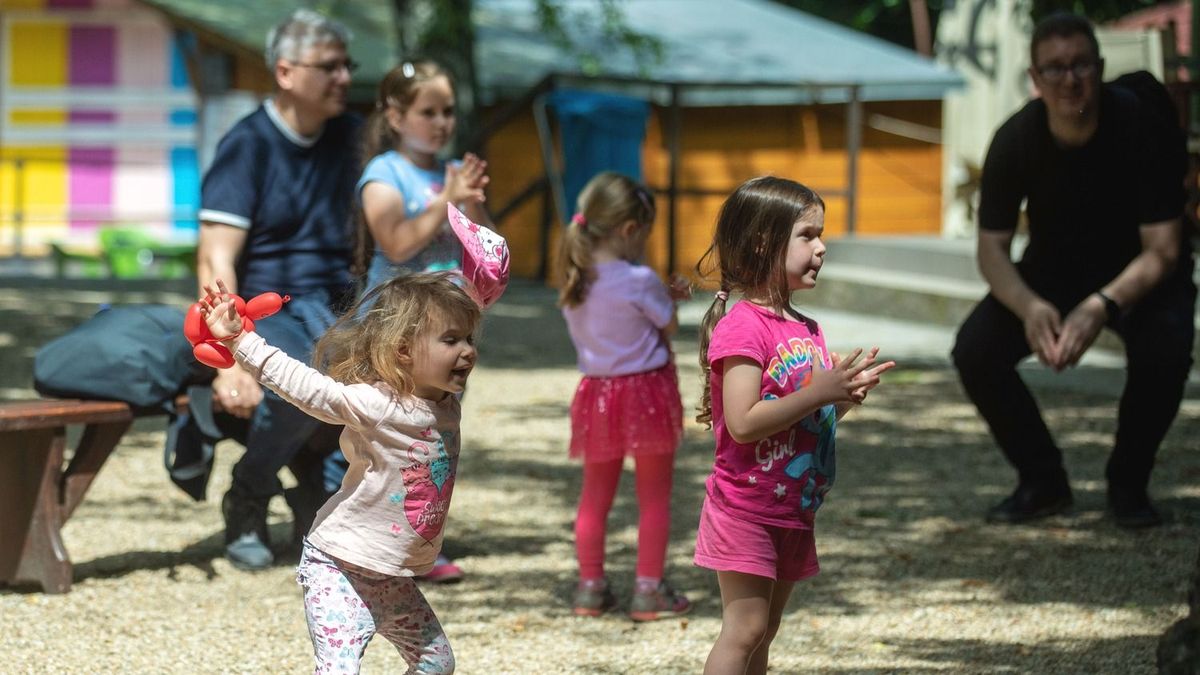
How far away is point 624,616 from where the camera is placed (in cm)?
490

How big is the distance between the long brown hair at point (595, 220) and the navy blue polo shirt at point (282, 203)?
0.86m

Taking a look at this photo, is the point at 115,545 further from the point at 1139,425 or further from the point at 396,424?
the point at 1139,425

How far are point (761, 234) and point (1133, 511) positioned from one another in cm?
296

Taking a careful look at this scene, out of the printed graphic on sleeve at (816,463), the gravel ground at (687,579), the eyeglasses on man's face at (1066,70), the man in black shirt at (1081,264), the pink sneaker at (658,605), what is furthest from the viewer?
the man in black shirt at (1081,264)

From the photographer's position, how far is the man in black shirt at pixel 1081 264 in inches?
224

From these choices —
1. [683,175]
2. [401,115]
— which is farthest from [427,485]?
[683,175]

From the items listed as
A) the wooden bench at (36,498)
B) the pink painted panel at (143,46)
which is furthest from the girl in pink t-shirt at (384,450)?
the pink painted panel at (143,46)

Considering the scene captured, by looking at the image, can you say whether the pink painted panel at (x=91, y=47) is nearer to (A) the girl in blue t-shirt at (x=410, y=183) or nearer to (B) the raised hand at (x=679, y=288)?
(A) the girl in blue t-shirt at (x=410, y=183)

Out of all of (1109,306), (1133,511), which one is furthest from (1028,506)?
(1109,306)

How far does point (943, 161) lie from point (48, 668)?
16972 mm

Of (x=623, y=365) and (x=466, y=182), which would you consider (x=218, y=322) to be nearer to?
(x=466, y=182)

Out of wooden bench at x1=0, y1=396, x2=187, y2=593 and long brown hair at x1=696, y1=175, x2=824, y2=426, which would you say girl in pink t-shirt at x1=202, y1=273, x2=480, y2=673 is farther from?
wooden bench at x1=0, y1=396, x2=187, y2=593

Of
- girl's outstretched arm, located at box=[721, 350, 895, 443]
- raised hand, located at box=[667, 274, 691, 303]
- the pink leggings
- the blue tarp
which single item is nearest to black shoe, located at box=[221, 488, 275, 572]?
the pink leggings

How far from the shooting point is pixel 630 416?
4762mm
